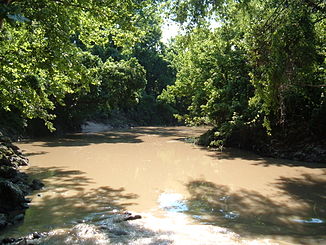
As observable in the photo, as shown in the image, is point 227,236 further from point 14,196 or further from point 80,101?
point 80,101

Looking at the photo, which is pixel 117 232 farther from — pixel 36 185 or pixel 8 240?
pixel 36 185

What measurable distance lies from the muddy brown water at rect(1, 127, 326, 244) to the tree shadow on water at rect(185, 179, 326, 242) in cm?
2

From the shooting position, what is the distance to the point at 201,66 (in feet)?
65.4

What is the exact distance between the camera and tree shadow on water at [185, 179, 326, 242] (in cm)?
589

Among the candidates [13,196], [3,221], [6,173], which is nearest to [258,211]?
[3,221]

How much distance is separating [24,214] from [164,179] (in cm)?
488

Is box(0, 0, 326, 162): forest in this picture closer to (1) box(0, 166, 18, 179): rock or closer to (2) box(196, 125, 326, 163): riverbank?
(2) box(196, 125, 326, 163): riverbank

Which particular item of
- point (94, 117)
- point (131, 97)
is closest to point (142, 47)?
point (94, 117)

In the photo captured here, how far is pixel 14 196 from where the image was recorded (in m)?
7.05

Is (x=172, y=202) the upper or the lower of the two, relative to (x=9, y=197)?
lower

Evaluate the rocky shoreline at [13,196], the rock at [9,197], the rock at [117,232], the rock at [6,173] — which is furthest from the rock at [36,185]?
the rock at [117,232]

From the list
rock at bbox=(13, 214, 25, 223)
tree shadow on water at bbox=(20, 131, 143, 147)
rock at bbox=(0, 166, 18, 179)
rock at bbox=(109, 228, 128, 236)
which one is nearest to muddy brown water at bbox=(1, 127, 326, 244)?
rock at bbox=(109, 228, 128, 236)

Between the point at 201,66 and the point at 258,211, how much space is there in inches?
545

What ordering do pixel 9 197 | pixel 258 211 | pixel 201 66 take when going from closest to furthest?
pixel 9 197 → pixel 258 211 → pixel 201 66
